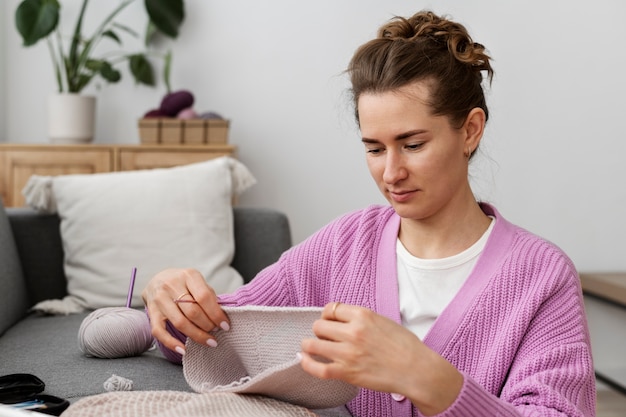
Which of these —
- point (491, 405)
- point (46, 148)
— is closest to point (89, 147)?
point (46, 148)

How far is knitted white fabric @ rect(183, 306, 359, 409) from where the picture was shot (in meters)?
1.10

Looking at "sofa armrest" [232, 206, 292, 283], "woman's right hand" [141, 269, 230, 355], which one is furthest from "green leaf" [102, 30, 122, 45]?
"woman's right hand" [141, 269, 230, 355]

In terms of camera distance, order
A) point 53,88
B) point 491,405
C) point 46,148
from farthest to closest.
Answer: point 53,88, point 46,148, point 491,405

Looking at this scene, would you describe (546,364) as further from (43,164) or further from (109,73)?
(109,73)

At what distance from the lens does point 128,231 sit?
8.06ft

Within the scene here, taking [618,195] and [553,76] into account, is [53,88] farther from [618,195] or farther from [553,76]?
[618,195]

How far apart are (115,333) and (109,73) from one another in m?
2.26

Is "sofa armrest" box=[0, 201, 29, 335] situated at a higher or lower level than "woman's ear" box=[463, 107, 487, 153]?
lower

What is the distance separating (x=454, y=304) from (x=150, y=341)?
74 cm

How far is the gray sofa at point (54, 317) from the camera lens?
1581 millimetres

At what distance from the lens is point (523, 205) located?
369 cm

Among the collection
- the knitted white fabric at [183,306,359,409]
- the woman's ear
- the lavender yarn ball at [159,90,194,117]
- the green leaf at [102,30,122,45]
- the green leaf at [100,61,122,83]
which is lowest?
the knitted white fabric at [183,306,359,409]

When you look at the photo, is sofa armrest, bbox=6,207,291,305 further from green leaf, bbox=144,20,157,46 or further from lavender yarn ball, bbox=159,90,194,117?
green leaf, bbox=144,20,157,46

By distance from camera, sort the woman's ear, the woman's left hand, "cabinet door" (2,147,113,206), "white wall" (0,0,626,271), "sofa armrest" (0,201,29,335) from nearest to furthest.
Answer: the woman's left hand
the woman's ear
"sofa armrest" (0,201,29,335)
"cabinet door" (2,147,113,206)
"white wall" (0,0,626,271)
